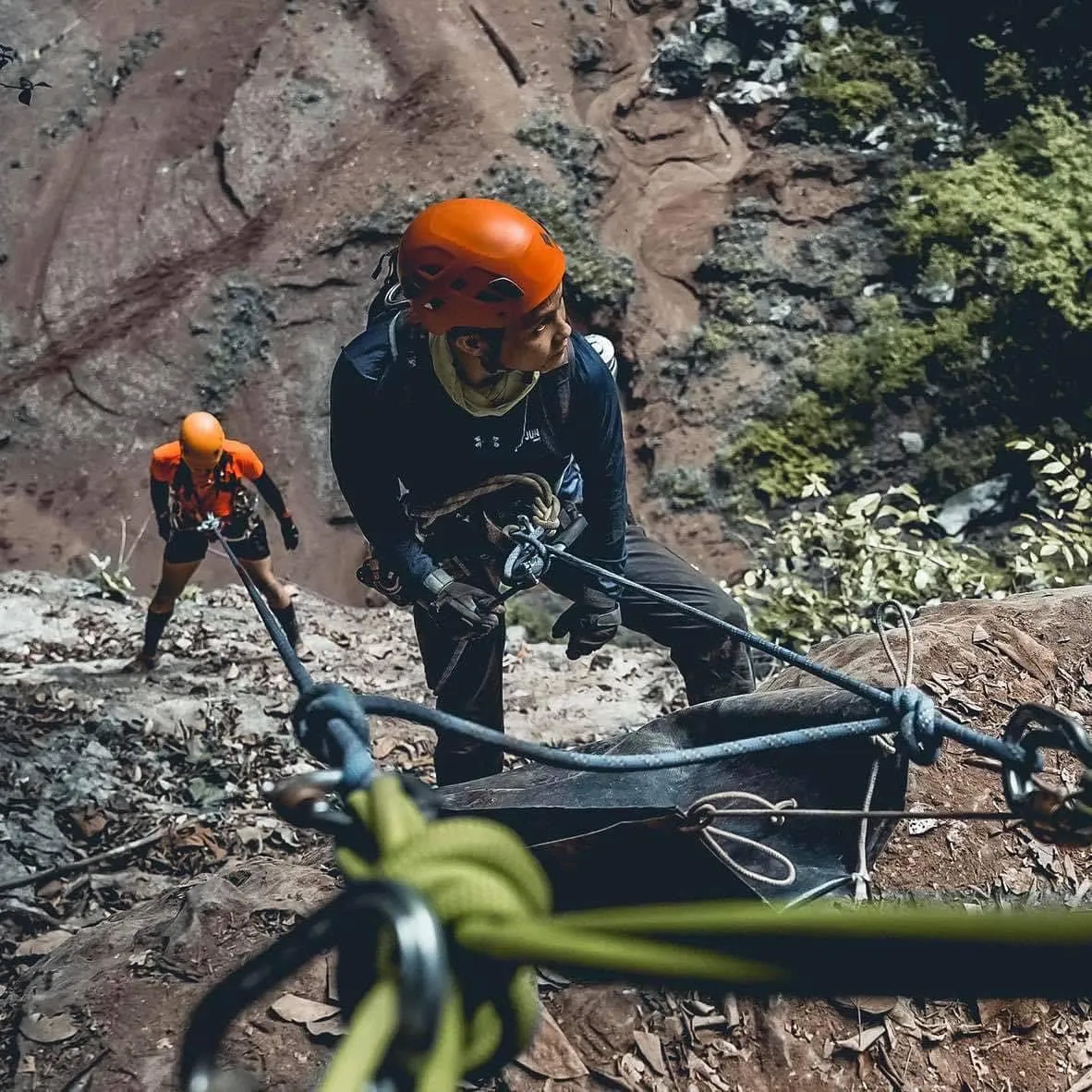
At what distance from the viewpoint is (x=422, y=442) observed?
3438mm

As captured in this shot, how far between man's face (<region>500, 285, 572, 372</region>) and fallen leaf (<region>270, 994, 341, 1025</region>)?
169cm

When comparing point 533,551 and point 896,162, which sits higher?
point 533,551

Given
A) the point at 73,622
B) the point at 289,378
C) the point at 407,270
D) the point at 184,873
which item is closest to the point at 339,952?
the point at 407,270

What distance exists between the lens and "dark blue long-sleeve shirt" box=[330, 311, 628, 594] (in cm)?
330

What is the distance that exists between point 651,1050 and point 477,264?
1927 mm

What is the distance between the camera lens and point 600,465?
11.8 feet

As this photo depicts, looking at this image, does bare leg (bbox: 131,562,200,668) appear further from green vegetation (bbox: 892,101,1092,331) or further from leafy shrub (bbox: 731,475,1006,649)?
green vegetation (bbox: 892,101,1092,331)

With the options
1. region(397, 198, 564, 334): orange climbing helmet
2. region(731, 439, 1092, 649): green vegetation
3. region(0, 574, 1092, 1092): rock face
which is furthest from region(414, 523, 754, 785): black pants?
region(731, 439, 1092, 649): green vegetation

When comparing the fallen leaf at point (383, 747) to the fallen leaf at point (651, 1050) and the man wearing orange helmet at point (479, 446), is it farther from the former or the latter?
the fallen leaf at point (651, 1050)

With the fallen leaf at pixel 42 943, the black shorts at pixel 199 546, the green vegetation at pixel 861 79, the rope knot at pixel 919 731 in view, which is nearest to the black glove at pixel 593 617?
the rope knot at pixel 919 731

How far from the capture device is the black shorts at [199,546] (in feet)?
20.1

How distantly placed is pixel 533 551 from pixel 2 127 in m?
8.29

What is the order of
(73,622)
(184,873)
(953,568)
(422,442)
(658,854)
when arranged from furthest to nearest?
(73,622) → (953,568) → (184,873) → (422,442) → (658,854)

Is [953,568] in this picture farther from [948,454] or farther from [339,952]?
[339,952]
